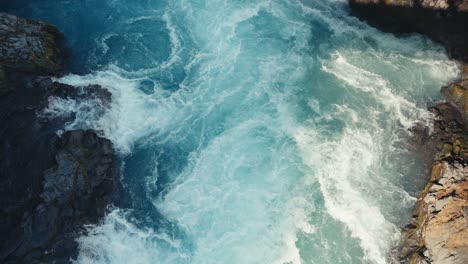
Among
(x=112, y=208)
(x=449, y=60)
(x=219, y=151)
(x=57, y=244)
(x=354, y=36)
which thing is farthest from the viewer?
(x=354, y=36)

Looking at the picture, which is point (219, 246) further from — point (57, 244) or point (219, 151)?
point (57, 244)

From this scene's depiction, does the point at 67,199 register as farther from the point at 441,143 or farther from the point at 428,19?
the point at 428,19


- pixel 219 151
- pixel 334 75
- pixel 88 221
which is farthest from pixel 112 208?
pixel 334 75

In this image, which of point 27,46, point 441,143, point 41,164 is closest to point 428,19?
point 441,143

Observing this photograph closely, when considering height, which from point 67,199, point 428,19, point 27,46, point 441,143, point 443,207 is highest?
point 428,19

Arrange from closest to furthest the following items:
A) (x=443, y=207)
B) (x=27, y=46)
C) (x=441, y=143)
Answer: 1. (x=443, y=207)
2. (x=441, y=143)
3. (x=27, y=46)

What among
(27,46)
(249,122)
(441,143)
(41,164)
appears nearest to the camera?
(41,164)
